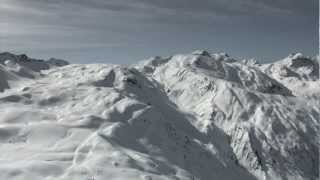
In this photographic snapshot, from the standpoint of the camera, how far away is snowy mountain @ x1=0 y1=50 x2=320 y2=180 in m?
69.0

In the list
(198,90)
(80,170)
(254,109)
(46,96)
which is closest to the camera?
(80,170)

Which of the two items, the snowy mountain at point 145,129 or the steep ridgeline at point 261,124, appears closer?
the snowy mountain at point 145,129

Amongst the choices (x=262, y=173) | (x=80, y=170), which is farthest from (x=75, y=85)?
(x=80, y=170)

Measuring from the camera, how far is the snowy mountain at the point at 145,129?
226 ft

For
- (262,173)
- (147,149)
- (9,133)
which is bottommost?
(262,173)

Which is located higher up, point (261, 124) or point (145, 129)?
point (145, 129)

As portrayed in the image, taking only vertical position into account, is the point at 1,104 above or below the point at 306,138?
above

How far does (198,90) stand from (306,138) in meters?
48.2

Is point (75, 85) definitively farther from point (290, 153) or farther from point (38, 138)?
point (290, 153)

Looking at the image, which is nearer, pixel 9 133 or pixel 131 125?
pixel 9 133

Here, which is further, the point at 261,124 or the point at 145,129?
the point at 261,124

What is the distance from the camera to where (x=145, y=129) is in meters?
99.3

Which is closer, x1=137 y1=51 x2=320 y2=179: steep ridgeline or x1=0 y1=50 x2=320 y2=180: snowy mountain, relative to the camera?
x1=0 y1=50 x2=320 y2=180: snowy mountain

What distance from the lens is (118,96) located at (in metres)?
113
